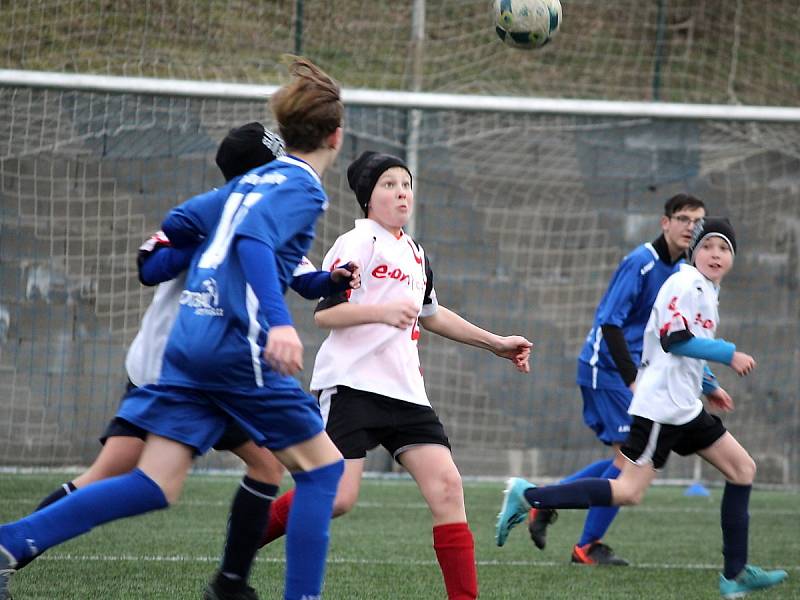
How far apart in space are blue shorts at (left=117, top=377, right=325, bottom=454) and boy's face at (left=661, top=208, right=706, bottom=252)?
3334mm

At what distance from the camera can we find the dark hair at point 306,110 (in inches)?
145

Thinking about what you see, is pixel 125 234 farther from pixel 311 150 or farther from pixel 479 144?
pixel 311 150

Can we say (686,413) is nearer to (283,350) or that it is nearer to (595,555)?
(595,555)

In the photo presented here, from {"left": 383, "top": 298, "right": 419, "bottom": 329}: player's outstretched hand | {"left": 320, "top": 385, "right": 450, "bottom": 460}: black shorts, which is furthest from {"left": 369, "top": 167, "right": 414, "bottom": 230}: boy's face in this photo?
{"left": 383, "top": 298, "right": 419, "bottom": 329}: player's outstretched hand

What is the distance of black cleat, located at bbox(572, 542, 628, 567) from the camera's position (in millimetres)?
5980

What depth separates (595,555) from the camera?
604 centimetres

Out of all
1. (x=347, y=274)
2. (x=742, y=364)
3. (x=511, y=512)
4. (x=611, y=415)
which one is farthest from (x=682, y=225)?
(x=347, y=274)

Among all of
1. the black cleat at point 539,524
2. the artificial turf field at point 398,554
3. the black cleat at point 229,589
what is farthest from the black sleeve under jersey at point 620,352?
the black cleat at point 229,589

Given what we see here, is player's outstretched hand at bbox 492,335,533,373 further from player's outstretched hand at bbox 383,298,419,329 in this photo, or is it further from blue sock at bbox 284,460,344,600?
blue sock at bbox 284,460,344,600

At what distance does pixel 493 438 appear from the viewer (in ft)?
34.3

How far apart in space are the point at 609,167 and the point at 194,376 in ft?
24.8

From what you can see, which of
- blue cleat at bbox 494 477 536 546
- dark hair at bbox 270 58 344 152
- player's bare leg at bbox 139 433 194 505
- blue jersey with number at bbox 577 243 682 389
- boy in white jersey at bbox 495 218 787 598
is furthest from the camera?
blue jersey with number at bbox 577 243 682 389

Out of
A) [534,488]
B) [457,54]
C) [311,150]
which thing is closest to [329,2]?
[457,54]

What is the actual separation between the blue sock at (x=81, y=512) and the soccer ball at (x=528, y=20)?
382 centimetres
